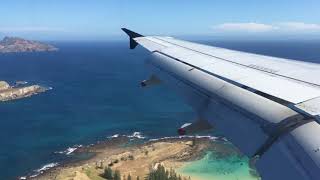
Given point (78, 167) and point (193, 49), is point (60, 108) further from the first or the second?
point (193, 49)

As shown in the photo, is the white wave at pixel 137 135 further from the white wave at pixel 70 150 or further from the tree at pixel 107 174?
the tree at pixel 107 174

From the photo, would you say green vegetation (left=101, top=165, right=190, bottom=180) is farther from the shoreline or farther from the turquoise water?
the turquoise water

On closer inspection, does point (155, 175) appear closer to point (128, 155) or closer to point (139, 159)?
point (139, 159)

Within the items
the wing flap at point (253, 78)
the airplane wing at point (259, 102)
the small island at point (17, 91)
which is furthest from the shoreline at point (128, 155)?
the small island at point (17, 91)

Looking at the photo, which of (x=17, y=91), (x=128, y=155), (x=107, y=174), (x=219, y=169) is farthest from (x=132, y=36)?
(x=17, y=91)

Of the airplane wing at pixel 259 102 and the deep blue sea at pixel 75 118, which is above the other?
the airplane wing at pixel 259 102

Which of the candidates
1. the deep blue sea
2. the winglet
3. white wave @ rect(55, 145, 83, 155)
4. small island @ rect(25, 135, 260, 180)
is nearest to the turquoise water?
small island @ rect(25, 135, 260, 180)
